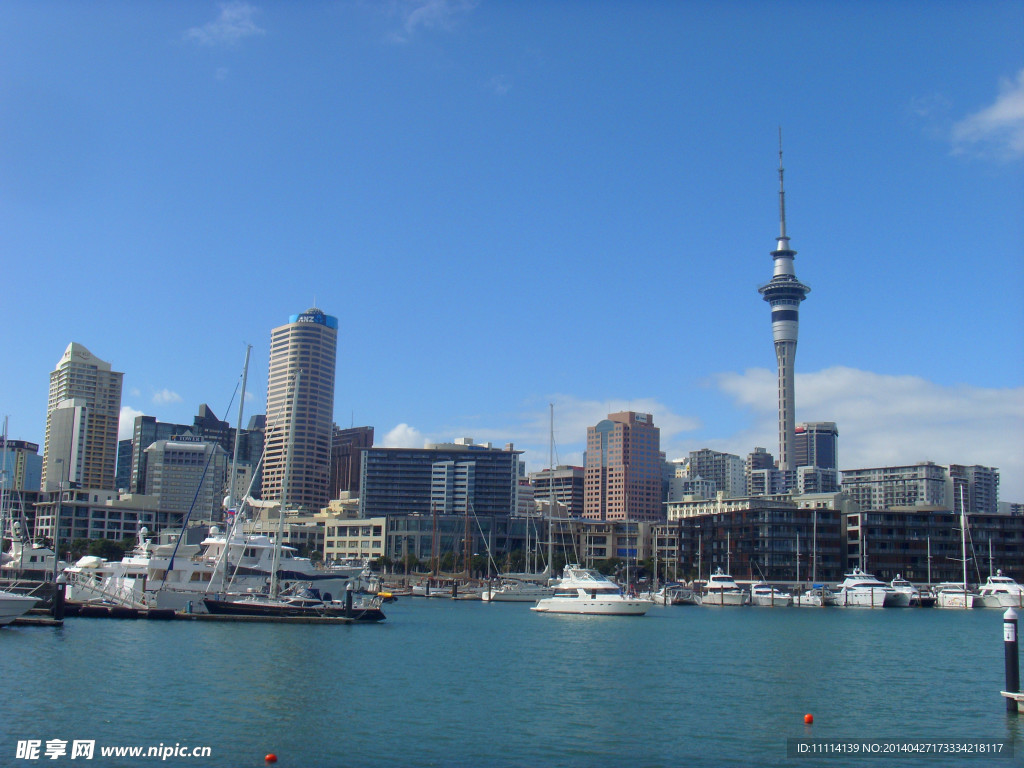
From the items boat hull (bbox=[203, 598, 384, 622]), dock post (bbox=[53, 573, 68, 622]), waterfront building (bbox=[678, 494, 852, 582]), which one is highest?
waterfront building (bbox=[678, 494, 852, 582])

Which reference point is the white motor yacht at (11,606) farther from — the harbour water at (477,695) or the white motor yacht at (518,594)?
the white motor yacht at (518,594)

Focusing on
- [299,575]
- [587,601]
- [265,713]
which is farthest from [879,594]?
[265,713]

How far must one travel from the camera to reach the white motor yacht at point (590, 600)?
102 m

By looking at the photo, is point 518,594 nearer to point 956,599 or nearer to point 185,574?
point 956,599

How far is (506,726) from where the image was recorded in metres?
35.6

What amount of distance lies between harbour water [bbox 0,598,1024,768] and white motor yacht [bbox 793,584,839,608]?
65.4 m

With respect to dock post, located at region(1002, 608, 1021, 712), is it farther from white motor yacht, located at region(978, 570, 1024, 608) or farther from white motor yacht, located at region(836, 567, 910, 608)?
white motor yacht, located at region(978, 570, 1024, 608)

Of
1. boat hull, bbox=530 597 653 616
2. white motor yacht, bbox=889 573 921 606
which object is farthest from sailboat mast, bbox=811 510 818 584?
boat hull, bbox=530 597 653 616

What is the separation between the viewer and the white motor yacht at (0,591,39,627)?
59.2 m

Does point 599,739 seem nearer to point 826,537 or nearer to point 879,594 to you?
point 879,594

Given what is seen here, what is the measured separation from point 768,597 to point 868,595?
13412 mm

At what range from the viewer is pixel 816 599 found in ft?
456

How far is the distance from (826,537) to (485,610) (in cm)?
8189

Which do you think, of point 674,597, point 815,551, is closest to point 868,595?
point 674,597
